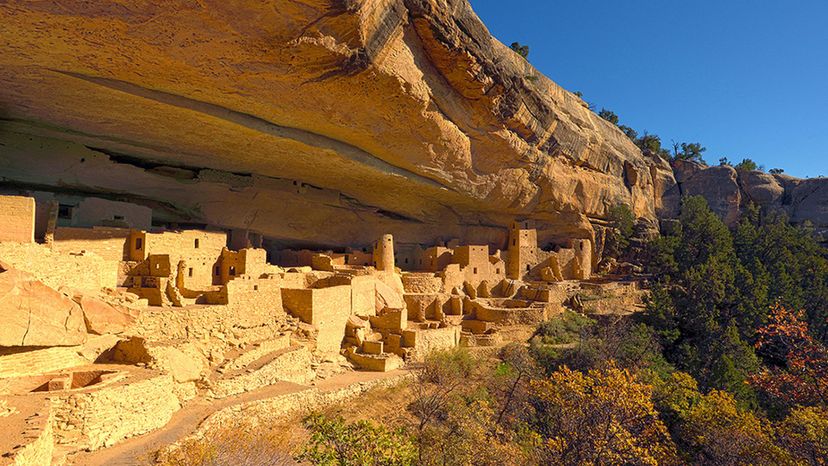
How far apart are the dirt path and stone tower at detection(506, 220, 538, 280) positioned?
12725 mm

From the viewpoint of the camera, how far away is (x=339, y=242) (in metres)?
20.5

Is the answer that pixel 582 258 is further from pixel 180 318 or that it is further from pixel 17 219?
pixel 17 219

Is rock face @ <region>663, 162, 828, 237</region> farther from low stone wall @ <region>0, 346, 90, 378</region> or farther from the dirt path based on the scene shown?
low stone wall @ <region>0, 346, 90, 378</region>

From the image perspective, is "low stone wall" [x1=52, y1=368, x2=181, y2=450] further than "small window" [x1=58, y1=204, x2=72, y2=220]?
No

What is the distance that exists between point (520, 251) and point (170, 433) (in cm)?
1712

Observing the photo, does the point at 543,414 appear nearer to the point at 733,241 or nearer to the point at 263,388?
the point at 263,388

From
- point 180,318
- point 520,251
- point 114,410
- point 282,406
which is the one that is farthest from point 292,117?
point 520,251

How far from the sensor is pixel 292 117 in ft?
41.8

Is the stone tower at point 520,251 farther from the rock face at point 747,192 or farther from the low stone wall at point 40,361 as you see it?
the low stone wall at point 40,361

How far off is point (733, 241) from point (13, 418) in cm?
3025

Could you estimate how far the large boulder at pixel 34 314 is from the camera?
290 inches

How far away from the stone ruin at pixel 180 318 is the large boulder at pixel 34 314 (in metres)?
0.02

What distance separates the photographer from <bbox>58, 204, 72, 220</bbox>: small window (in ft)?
41.7

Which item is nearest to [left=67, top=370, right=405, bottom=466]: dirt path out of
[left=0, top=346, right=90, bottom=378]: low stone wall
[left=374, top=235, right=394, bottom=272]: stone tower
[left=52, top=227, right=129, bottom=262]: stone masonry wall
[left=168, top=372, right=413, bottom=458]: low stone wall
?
[left=168, top=372, right=413, bottom=458]: low stone wall
